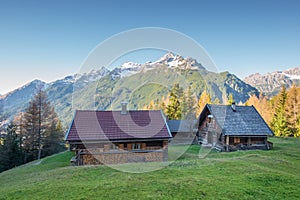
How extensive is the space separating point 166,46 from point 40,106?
2428 centimetres

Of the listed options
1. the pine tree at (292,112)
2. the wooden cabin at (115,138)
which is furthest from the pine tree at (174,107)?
the wooden cabin at (115,138)

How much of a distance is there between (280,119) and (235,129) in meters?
22.6

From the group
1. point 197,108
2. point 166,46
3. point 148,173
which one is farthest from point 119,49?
point 197,108

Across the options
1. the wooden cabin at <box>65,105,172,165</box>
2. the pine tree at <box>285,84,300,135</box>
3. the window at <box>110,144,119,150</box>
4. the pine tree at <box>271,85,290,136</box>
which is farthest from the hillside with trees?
the pine tree at <box>285,84,300,135</box>

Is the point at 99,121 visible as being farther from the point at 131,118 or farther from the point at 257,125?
the point at 257,125

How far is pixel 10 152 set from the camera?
96.8ft

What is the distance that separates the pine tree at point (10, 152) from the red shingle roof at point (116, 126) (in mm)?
17575

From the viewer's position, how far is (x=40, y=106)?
30578mm

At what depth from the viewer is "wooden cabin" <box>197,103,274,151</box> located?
2319 centimetres

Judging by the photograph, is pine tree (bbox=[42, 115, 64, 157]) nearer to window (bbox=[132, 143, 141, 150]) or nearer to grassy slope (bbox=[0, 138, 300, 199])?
window (bbox=[132, 143, 141, 150])

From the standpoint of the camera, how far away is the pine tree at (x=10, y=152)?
29.1m

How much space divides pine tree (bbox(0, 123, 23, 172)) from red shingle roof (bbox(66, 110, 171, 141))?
17.6 meters

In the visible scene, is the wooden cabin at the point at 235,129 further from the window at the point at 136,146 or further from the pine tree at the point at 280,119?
the pine tree at the point at 280,119

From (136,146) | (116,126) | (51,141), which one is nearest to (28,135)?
(51,141)
